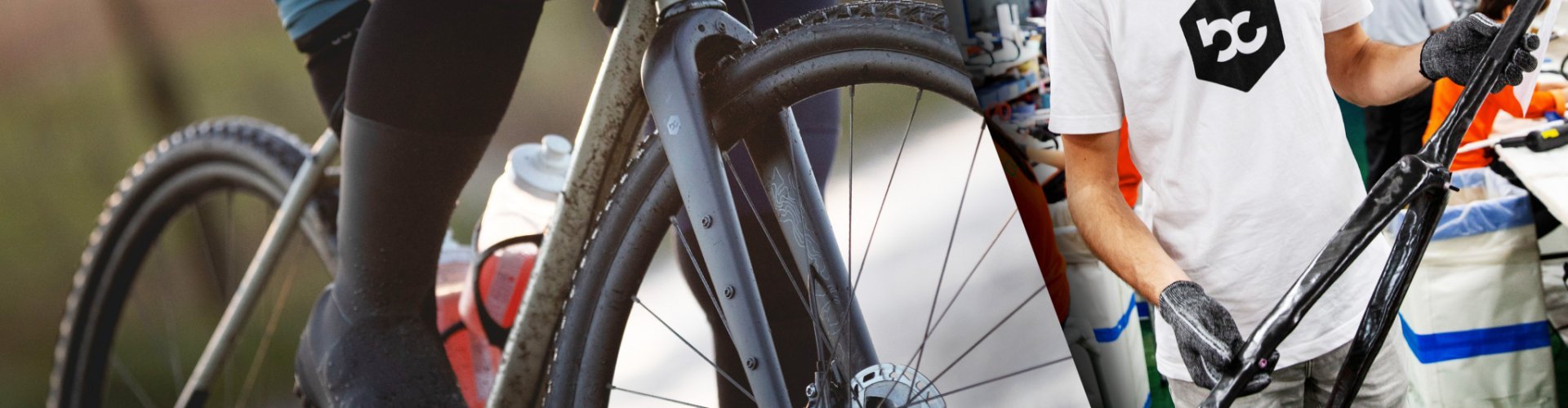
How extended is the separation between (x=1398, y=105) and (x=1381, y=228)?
0.21m

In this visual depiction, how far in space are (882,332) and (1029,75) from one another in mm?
498

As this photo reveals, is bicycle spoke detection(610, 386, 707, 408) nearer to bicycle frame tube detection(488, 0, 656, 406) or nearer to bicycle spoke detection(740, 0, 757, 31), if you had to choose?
bicycle frame tube detection(488, 0, 656, 406)

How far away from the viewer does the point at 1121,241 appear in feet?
3.92

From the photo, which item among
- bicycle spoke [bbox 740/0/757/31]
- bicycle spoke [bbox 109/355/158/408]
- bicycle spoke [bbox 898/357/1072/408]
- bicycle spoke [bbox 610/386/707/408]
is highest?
bicycle spoke [bbox 740/0/757/31]

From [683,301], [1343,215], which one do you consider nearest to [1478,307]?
[1343,215]

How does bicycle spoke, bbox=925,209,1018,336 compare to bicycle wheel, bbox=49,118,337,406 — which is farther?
bicycle spoke, bbox=925,209,1018,336

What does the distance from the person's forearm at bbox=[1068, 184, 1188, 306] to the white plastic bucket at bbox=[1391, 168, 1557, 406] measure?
41cm

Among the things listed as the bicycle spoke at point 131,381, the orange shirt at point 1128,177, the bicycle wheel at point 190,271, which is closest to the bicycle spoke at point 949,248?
the orange shirt at point 1128,177

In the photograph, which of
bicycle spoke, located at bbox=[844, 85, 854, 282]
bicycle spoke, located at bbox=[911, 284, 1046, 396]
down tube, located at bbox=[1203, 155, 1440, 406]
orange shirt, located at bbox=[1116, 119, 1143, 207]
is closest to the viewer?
down tube, located at bbox=[1203, 155, 1440, 406]

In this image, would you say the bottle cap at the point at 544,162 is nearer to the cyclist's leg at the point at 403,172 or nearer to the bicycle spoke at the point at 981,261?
the cyclist's leg at the point at 403,172

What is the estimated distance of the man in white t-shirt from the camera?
1.12m

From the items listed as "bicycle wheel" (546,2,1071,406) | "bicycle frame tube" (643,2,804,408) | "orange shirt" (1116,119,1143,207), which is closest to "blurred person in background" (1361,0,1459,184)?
"orange shirt" (1116,119,1143,207)

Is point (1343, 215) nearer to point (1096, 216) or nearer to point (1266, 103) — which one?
point (1266, 103)

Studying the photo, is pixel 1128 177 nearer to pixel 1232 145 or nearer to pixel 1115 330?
pixel 1232 145
